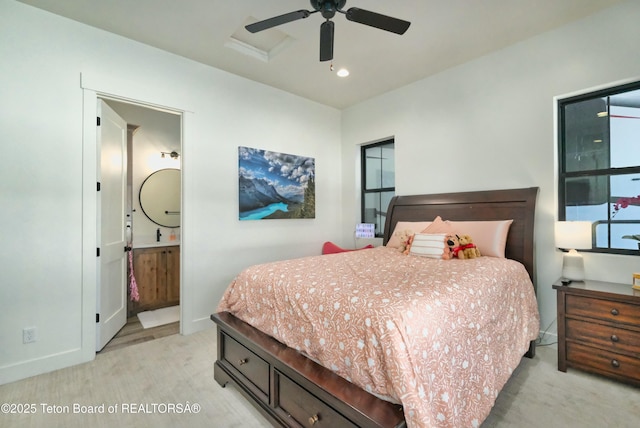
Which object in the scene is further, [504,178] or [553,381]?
[504,178]

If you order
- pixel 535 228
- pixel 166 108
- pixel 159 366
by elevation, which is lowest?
pixel 159 366

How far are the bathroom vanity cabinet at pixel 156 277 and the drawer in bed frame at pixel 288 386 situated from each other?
207 centimetres

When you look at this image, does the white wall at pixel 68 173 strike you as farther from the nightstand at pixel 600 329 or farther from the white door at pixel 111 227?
the nightstand at pixel 600 329

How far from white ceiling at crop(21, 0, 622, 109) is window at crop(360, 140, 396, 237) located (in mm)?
1137

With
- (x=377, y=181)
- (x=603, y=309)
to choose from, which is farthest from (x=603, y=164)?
(x=377, y=181)

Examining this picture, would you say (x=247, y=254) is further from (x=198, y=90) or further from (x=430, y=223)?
(x=430, y=223)

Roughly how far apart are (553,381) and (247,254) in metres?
3.12

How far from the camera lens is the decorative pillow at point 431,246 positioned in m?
2.71

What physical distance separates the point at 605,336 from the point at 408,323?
194cm

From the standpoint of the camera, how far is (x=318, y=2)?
6.72 feet

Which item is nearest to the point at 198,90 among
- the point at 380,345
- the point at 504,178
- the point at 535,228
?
the point at 380,345

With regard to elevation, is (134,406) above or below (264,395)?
below

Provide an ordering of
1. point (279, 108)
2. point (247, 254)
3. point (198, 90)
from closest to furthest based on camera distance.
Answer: point (198, 90), point (247, 254), point (279, 108)

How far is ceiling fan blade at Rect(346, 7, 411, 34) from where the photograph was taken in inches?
75.5
